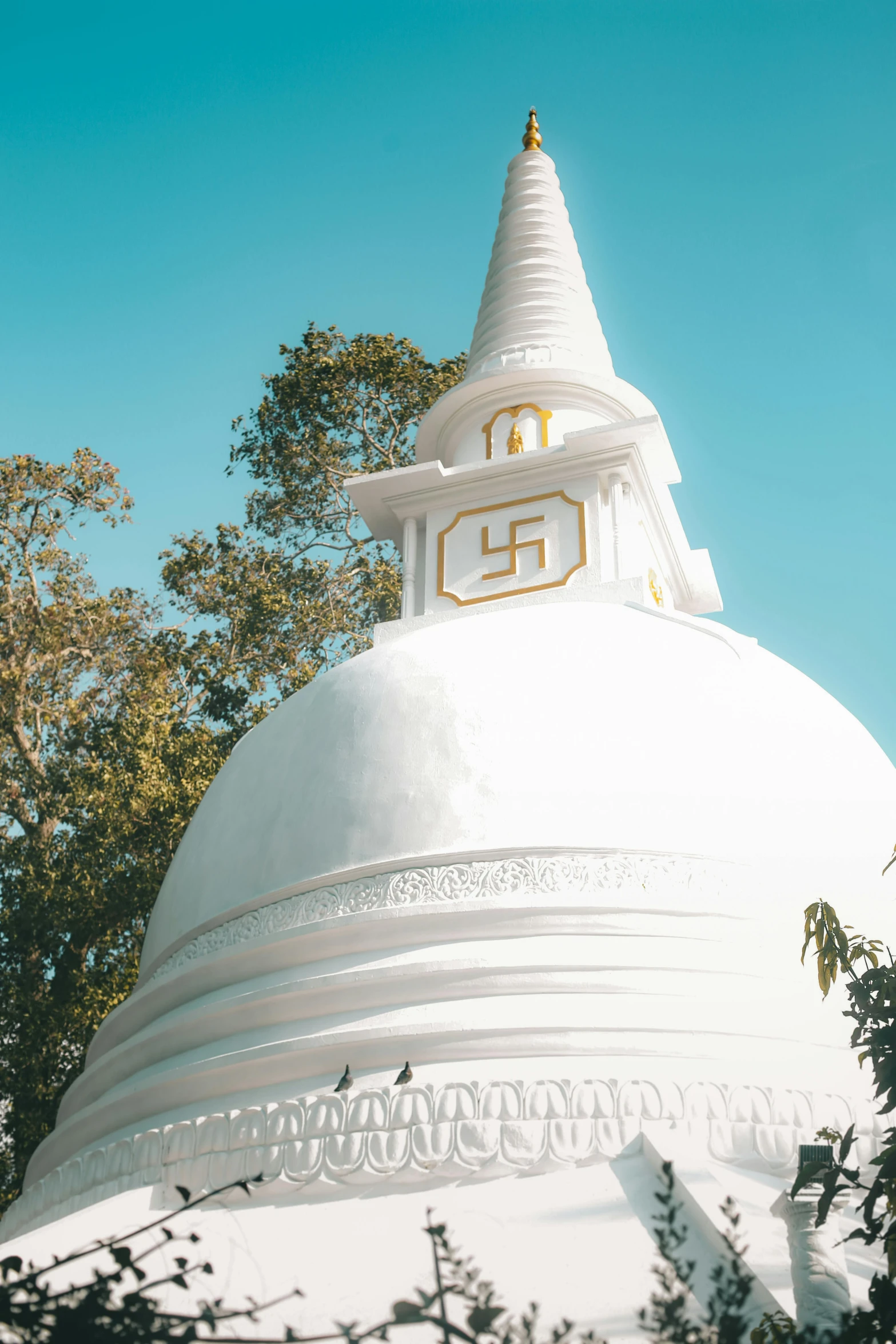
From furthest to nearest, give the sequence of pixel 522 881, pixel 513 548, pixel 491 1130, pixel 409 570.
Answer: pixel 409 570 < pixel 513 548 < pixel 522 881 < pixel 491 1130

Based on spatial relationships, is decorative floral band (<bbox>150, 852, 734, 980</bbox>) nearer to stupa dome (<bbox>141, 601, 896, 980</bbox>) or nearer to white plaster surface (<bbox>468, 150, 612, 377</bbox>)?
stupa dome (<bbox>141, 601, 896, 980</bbox>)

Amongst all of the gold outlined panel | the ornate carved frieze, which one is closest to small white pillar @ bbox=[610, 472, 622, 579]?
the gold outlined panel

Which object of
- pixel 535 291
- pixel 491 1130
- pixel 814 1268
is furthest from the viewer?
pixel 535 291

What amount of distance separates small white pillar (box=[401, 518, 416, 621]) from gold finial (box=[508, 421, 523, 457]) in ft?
3.63

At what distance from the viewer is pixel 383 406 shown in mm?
19062

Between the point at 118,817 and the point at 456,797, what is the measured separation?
7.06 meters

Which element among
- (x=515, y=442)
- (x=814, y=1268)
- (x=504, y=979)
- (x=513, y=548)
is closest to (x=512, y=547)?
(x=513, y=548)

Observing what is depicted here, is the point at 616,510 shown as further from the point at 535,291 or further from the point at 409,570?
the point at 535,291

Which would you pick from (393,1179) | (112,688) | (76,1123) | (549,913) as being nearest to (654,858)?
(549,913)

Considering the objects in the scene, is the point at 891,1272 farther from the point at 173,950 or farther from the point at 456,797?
the point at 173,950

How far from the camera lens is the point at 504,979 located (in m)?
6.16

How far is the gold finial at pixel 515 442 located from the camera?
11.2 metres

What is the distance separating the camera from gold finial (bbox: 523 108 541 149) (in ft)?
47.8

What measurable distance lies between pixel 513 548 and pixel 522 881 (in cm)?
447
